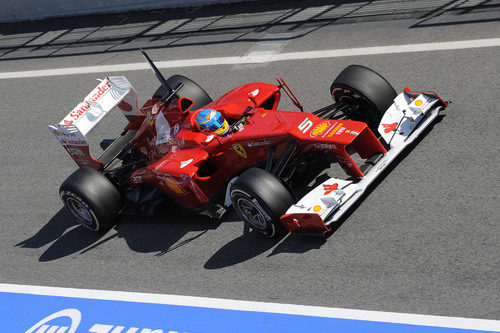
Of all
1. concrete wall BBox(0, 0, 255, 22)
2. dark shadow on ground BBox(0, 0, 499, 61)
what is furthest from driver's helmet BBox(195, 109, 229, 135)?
concrete wall BBox(0, 0, 255, 22)

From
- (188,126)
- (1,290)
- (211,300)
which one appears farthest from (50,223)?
(211,300)

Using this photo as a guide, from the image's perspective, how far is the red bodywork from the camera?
7.94 meters

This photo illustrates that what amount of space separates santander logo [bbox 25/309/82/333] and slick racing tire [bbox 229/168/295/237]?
2233 millimetres

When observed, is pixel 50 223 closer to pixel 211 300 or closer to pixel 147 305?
pixel 147 305

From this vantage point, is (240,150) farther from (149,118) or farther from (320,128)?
(149,118)

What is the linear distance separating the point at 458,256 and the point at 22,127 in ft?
28.7

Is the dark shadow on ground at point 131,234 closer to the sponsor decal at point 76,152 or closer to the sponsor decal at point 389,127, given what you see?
the sponsor decal at point 76,152

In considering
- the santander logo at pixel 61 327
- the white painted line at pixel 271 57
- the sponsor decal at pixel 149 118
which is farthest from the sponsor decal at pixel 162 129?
the white painted line at pixel 271 57

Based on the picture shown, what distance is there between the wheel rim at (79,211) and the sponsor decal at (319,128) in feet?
10.2

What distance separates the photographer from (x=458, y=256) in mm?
7004

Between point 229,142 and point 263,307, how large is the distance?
7.25 feet

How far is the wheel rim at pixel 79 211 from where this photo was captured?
8.95 metres

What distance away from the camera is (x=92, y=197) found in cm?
869

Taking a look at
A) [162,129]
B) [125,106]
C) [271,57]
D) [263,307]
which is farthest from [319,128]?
[271,57]
